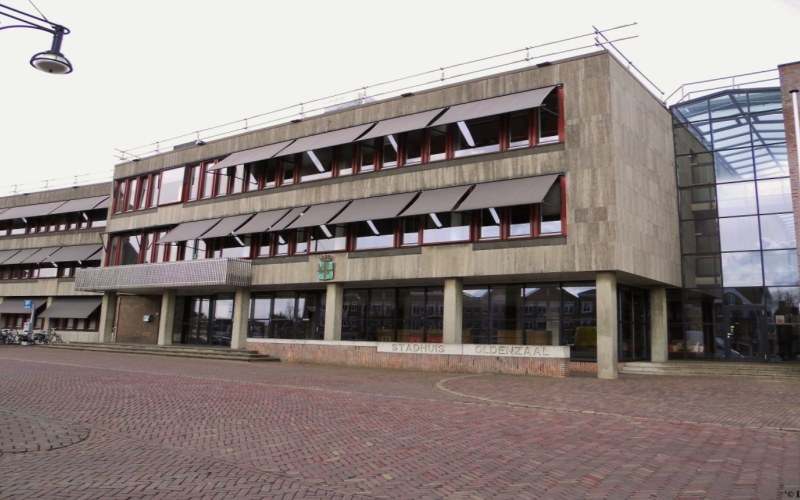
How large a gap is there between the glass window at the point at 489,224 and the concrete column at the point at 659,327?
774 cm

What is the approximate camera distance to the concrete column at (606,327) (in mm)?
20844

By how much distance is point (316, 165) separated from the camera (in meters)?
29.3

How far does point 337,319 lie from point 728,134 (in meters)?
18.6

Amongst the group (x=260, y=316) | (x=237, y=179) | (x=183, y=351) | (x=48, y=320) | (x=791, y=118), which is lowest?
(x=183, y=351)

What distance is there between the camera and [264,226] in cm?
2891

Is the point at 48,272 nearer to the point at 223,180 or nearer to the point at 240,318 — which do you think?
the point at 223,180

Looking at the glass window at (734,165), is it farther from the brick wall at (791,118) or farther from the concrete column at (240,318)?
the concrete column at (240,318)

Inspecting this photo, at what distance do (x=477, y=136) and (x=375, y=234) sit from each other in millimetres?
5996

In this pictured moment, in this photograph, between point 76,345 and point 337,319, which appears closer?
point 337,319

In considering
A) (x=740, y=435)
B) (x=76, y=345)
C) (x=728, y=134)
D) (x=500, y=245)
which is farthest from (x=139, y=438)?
(x=76, y=345)

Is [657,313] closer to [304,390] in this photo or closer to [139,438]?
[304,390]

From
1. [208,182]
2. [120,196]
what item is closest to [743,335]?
[208,182]

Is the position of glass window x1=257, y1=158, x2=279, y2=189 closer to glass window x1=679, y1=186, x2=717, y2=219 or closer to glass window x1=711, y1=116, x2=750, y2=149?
glass window x1=679, y1=186, x2=717, y2=219

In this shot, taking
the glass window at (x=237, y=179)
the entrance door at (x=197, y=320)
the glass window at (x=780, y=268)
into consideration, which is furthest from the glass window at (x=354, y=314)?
the glass window at (x=780, y=268)
